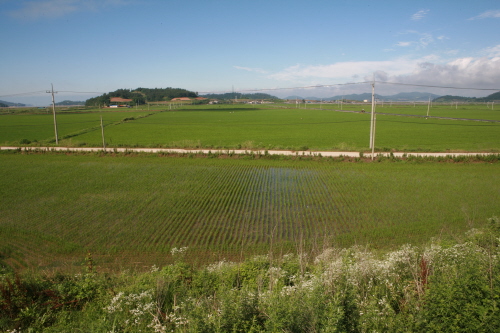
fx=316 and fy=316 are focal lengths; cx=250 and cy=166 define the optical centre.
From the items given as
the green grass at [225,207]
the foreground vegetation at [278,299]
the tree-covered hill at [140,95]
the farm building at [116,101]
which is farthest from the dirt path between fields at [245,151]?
the farm building at [116,101]

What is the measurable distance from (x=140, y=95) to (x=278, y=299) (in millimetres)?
98872

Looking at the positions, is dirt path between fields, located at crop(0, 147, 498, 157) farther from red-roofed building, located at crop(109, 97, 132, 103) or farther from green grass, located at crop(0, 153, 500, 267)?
red-roofed building, located at crop(109, 97, 132, 103)

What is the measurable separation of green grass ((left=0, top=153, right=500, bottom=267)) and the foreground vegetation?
1.76m

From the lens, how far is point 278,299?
4148 millimetres

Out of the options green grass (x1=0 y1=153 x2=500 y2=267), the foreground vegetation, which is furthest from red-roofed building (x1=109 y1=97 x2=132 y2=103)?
the foreground vegetation

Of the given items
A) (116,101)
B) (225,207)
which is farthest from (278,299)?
(116,101)

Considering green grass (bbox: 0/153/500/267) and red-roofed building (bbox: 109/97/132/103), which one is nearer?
green grass (bbox: 0/153/500/267)

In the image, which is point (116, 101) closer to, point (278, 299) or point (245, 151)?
point (245, 151)

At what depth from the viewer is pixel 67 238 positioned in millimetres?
9375

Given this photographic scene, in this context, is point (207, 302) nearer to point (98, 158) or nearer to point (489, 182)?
point (489, 182)

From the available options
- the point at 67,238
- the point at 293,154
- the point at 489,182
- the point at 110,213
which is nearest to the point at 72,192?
the point at 110,213

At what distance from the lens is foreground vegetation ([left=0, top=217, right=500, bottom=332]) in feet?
12.8

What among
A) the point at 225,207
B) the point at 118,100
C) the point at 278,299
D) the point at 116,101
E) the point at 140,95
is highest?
the point at 140,95

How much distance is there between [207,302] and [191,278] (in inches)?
62.3
